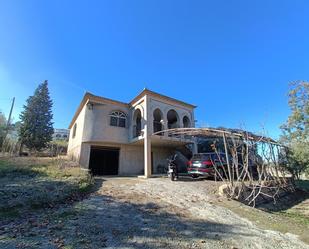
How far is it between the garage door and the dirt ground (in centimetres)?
1014

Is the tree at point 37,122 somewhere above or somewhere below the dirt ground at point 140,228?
above

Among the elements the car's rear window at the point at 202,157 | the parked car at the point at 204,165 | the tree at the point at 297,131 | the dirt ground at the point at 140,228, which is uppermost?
the tree at the point at 297,131

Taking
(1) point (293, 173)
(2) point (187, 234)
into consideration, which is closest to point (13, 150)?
(2) point (187, 234)

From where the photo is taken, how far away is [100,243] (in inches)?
138

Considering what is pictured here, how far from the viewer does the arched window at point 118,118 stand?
16.0 metres

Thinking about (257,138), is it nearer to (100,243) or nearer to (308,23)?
(308,23)

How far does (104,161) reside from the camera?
16969 mm

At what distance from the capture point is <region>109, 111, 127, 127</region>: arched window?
52.6 ft

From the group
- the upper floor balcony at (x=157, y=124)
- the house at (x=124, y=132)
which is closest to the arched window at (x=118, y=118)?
the house at (x=124, y=132)

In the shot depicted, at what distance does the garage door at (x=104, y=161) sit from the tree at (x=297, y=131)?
45.6ft

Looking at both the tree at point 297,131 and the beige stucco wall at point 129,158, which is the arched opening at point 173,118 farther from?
the tree at point 297,131

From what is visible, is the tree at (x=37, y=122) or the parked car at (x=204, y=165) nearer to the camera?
the parked car at (x=204, y=165)

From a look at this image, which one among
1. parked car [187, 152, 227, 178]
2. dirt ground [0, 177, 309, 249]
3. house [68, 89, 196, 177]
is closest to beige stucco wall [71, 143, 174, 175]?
house [68, 89, 196, 177]

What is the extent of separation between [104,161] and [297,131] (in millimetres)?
16066
